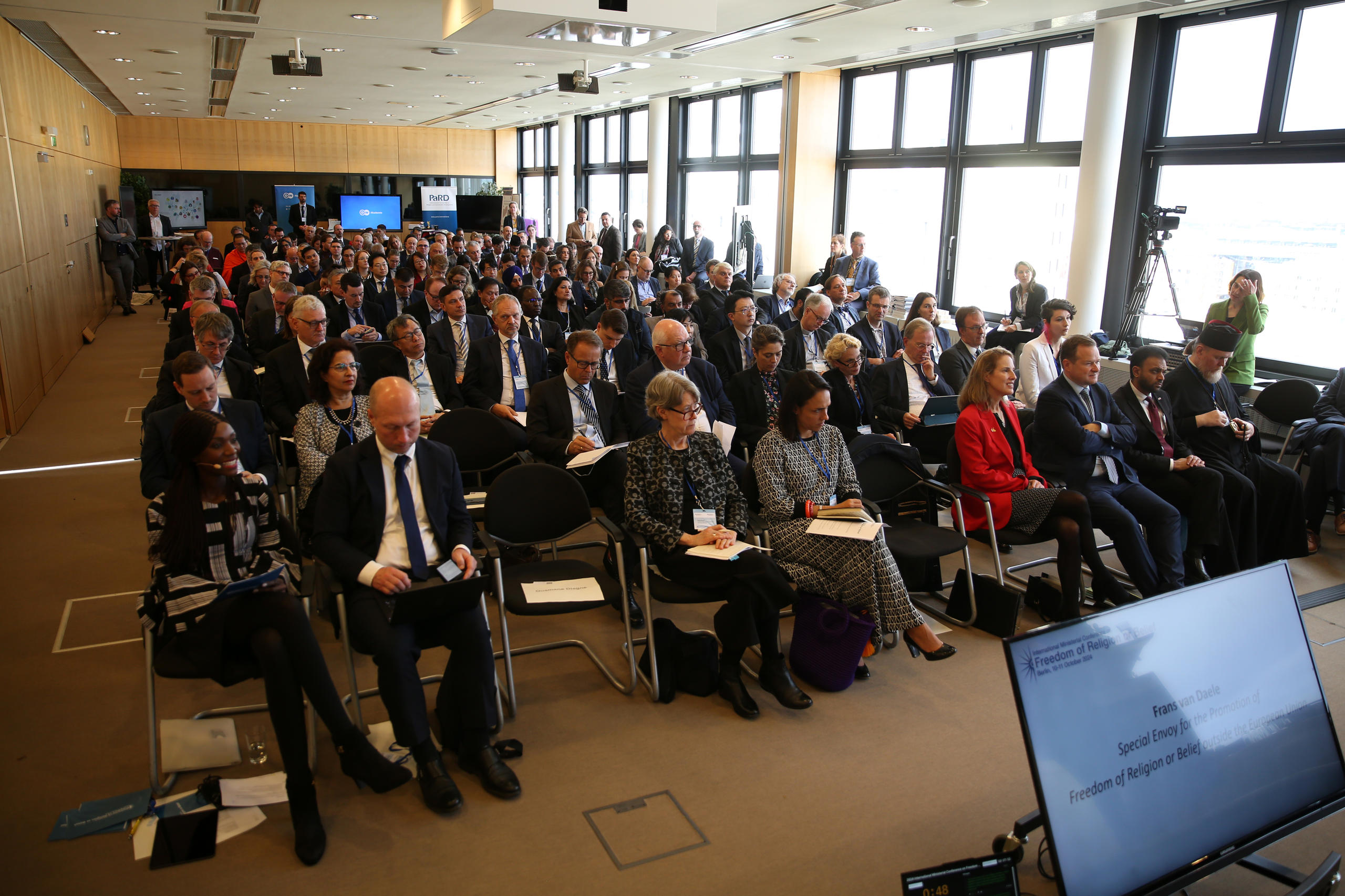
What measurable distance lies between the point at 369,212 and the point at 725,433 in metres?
21.9

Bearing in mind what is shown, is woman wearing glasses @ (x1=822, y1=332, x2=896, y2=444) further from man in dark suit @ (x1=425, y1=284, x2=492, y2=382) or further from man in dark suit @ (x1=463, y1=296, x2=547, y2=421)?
man in dark suit @ (x1=425, y1=284, x2=492, y2=382)

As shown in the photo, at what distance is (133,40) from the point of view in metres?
10.0

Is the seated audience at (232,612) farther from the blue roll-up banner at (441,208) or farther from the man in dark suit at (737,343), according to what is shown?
the blue roll-up banner at (441,208)

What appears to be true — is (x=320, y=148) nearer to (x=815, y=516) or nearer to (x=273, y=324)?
(x=273, y=324)

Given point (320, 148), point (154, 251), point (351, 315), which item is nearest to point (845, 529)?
point (351, 315)

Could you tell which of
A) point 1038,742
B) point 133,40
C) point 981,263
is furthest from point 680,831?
point 133,40

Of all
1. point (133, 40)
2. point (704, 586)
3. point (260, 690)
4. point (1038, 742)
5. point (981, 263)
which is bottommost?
point (260, 690)

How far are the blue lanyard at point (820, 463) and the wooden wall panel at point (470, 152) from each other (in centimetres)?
2386

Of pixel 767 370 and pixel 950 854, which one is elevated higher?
pixel 767 370

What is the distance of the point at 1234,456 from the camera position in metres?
5.02

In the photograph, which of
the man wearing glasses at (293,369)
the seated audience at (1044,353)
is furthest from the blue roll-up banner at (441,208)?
the seated audience at (1044,353)

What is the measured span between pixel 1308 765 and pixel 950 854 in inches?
39.2

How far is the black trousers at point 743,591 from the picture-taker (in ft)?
11.4

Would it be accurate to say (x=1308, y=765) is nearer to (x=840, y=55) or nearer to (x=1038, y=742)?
(x=1038, y=742)
